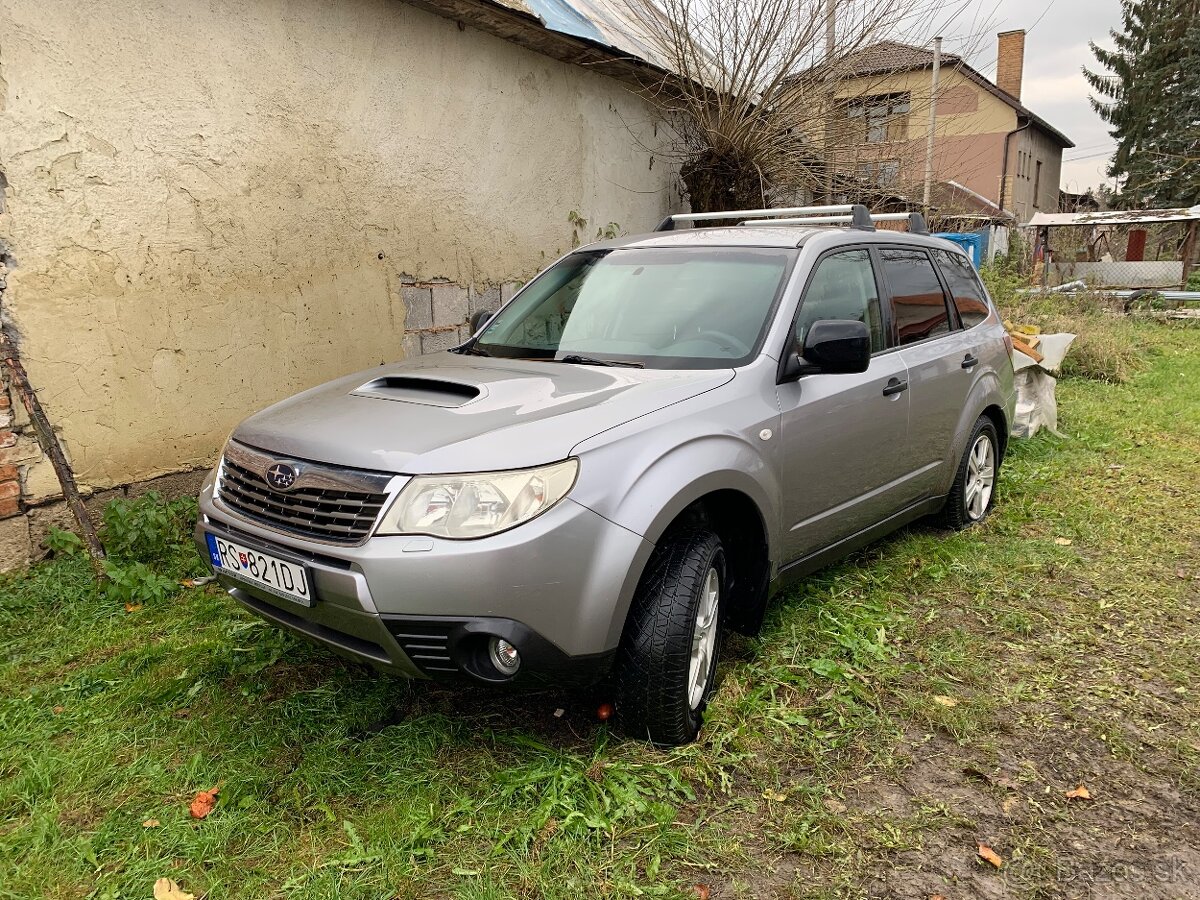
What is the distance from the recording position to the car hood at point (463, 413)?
246 centimetres

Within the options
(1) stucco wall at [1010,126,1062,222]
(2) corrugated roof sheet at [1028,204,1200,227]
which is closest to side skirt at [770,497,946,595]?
(2) corrugated roof sheet at [1028,204,1200,227]

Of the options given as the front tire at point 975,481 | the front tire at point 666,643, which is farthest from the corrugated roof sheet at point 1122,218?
the front tire at point 666,643

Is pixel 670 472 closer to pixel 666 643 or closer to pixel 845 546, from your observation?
pixel 666 643

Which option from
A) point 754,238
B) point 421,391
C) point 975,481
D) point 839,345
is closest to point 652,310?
point 754,238

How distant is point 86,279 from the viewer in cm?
439

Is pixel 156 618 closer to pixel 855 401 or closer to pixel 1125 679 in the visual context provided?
pixel 855 401

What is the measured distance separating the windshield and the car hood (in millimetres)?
177

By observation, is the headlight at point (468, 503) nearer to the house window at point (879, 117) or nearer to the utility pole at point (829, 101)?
the utility pole at point (829, 101)

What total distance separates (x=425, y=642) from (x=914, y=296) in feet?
10.0

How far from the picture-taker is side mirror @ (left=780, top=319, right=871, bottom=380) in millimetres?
3109

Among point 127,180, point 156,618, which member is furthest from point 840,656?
point 127,180

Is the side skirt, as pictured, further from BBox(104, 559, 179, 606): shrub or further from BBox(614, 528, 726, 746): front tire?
BBox(104, 559, 179, 606): shrub

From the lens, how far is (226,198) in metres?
4.99

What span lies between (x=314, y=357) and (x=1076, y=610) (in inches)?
179
